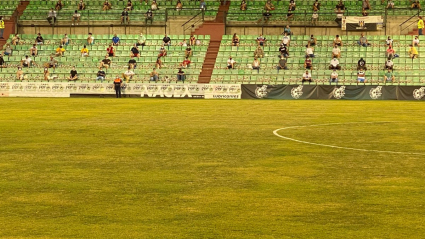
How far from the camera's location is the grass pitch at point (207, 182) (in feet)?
34.6

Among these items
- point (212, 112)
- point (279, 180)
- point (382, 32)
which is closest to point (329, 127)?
point (212, 112)

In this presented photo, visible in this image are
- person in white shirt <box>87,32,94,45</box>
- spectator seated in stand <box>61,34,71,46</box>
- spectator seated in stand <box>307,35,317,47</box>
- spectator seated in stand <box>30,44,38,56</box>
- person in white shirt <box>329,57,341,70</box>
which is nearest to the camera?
person in white shirt <box>329,57,341,70</box>

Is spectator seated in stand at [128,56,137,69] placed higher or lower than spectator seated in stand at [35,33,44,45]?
lower

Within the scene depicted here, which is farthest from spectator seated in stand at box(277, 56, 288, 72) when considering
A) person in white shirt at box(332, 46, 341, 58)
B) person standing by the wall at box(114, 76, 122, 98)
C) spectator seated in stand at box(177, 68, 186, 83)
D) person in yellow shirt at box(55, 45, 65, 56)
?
person in yellow shirt at box(55, 45, 65, 56)

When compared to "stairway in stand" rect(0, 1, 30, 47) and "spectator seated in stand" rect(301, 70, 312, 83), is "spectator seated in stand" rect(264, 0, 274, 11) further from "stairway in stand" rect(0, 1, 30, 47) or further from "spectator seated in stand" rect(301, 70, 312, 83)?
"stairway in stand" rect(0, 1, 30, 47)

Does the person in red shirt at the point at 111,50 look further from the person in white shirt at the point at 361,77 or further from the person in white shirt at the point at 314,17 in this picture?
the person in white shirt at the point at 361,77

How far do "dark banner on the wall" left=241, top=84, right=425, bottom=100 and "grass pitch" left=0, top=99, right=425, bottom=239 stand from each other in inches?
820

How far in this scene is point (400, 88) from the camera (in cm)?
4762

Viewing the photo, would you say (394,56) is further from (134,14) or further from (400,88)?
(134,14)

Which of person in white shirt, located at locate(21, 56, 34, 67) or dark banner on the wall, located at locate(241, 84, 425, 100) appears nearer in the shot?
dark banner on the wall, located at locate(241, 84, 425, 100)

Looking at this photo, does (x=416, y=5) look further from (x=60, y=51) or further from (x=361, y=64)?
(x=60, y=51)

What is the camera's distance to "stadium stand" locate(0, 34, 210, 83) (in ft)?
185

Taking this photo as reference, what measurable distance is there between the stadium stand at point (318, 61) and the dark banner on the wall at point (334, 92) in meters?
4.44

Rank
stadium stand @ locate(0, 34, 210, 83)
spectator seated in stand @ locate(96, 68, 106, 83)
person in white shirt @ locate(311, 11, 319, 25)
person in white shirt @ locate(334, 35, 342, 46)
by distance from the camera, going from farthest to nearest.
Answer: person in white shirt @ locate(311, 11, 319, 25), person in white shirt @ locate(334, 35, 342, 46), stadium stand @ locate(0, 34, 210, 83), spectator seated in stand @ locate(96, 68, 106, 83)
